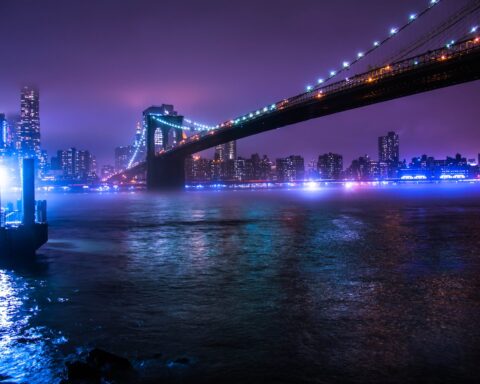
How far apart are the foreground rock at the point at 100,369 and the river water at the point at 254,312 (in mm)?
191

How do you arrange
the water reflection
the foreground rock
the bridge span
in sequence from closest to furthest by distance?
1. the foreground rock
2. the water reflection
3. the bridge span

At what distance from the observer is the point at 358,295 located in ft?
34.5

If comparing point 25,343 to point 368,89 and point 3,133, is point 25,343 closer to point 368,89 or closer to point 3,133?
point 3,133

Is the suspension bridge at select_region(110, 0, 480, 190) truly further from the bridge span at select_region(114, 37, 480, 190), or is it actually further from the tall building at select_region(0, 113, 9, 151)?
the tall building at select_region(0, 113, 9, 151)

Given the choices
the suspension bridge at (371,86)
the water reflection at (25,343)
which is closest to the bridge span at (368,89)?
the suspension bridge at (371,86)

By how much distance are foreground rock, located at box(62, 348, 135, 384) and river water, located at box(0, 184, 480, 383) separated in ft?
0.63

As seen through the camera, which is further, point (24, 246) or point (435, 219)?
point (435, 219)

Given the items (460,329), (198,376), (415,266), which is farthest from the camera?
(415,266)

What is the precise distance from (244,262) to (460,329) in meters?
7.92

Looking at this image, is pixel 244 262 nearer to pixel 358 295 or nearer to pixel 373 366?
pixel 358 295

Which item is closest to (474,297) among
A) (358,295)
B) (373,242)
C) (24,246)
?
(358,295)

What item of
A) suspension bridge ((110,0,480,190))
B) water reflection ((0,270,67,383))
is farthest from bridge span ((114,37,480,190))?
water reflection ((0,270,67,383))

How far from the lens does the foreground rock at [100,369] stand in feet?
20.8

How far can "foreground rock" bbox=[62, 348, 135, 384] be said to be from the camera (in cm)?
634
